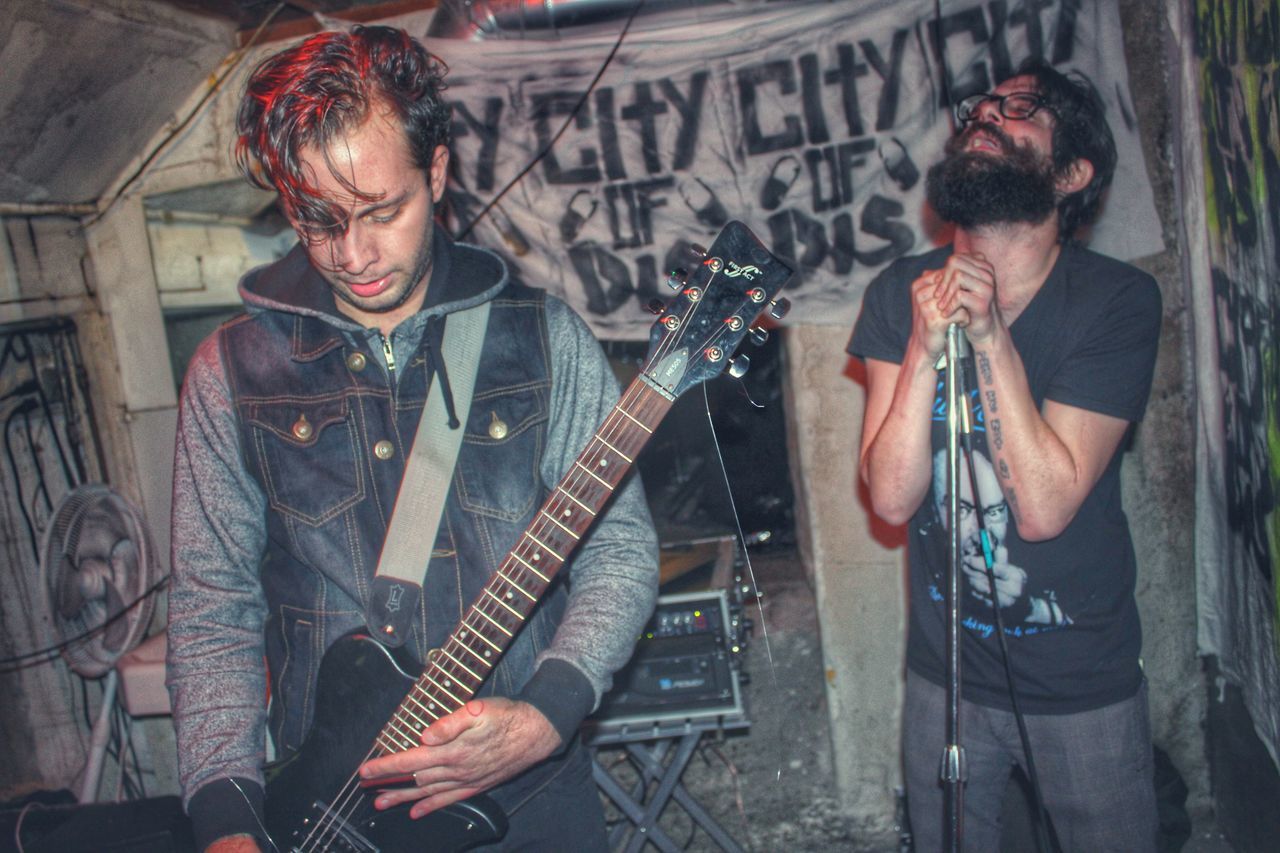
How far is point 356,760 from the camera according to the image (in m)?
1.81

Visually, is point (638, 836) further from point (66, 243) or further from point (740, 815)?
point (66, 243)

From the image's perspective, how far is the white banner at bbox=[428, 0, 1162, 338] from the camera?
125 inches

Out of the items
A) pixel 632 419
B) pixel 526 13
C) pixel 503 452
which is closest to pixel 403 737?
pixel 503 452

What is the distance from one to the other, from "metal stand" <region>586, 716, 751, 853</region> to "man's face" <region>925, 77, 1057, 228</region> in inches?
68.8

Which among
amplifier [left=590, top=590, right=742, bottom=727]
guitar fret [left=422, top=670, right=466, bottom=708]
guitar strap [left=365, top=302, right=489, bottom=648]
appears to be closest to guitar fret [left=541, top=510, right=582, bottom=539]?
guitar strap [left=365, top=302, right=489, bottom=648]

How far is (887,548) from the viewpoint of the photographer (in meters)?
3.80

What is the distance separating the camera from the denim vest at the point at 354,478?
1.87 m

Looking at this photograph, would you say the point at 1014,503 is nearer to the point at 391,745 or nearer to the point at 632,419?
the point at 632,419

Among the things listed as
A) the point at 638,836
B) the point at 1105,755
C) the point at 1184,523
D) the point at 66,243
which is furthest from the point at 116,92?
the point at 1184,523

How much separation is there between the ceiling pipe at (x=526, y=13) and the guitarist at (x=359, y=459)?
1636 millimetres

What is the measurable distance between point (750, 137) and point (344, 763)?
2.39 metres

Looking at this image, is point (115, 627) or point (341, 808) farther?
point (115, 627)

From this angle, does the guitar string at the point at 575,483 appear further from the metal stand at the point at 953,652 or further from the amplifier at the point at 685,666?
the amplifier at the point at 685,666

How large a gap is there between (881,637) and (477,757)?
2.48m
